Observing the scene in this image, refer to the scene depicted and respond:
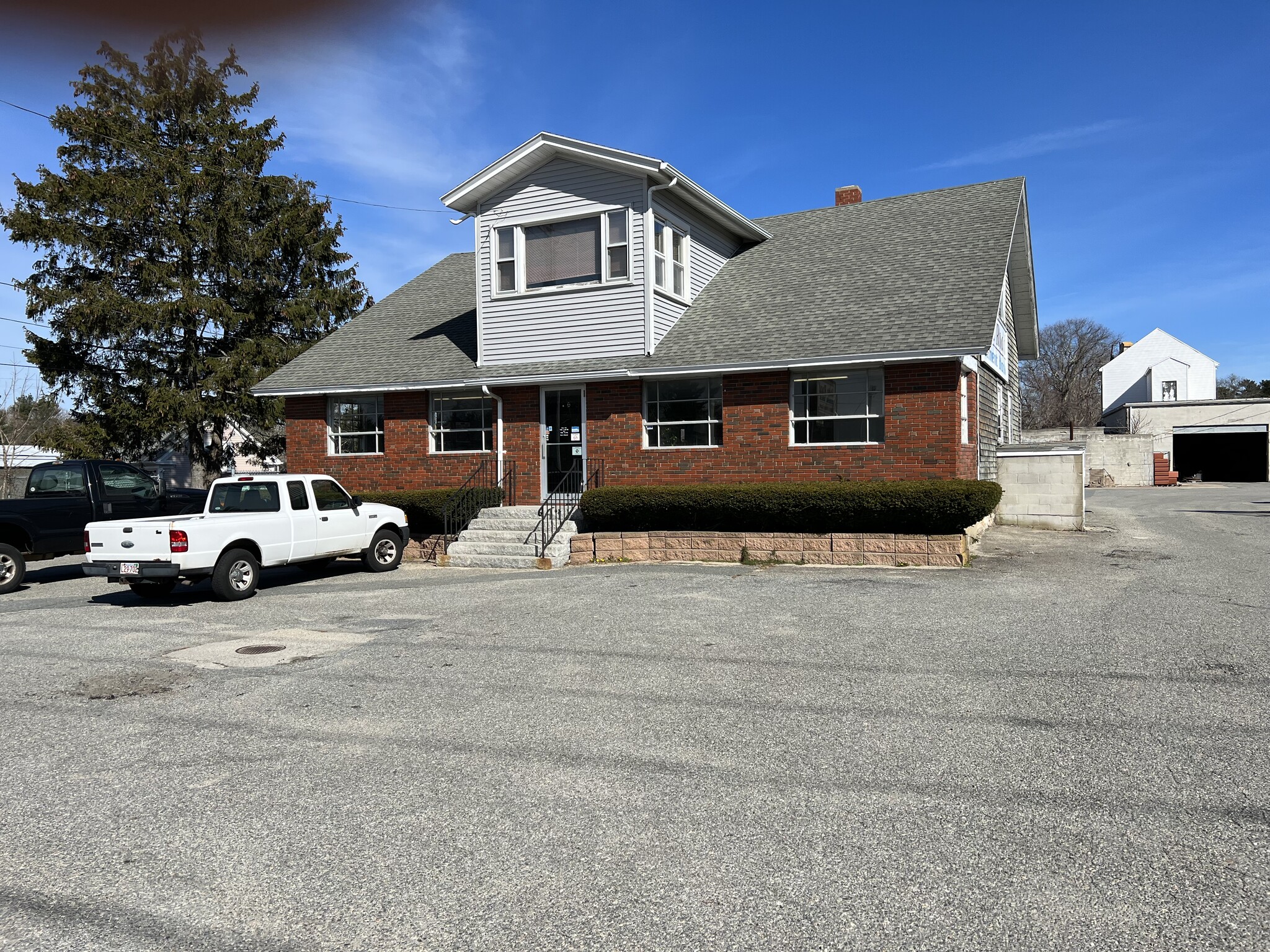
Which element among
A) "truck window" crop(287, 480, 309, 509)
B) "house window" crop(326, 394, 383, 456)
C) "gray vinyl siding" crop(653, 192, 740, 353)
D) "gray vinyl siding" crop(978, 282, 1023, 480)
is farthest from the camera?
"house window" crop(326, 394, 383, 456)

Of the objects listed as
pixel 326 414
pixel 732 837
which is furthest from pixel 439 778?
pixel 326 414

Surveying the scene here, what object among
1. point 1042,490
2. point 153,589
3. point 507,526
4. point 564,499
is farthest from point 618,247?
→ point 1042,490

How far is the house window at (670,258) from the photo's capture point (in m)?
17.6

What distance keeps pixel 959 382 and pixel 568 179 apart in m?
8.55

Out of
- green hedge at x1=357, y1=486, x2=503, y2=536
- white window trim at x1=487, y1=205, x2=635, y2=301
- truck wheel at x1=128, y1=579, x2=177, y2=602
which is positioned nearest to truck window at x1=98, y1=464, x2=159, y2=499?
truck wheel at x1=128, y1=579, x2=177, y2=602

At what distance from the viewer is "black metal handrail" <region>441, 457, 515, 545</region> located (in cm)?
1686

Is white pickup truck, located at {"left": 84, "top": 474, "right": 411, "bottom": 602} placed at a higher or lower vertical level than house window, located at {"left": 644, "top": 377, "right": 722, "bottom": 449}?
lower

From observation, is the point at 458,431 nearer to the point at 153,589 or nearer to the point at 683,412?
the point at 683,412

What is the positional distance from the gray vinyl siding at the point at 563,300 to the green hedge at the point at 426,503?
2.92m

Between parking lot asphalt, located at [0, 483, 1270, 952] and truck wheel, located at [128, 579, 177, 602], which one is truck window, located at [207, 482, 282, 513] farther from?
parking lot asphalt, located at [0, 483, 1270, 952]

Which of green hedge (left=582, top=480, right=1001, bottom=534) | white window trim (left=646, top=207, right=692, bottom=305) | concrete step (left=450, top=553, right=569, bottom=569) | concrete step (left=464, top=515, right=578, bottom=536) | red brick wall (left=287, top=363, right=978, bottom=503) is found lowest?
concrete step (left=450, top=553, right=569, bottom=569)

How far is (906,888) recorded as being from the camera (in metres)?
3.68

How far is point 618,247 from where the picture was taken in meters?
17.2

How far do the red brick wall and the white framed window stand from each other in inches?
10.0
